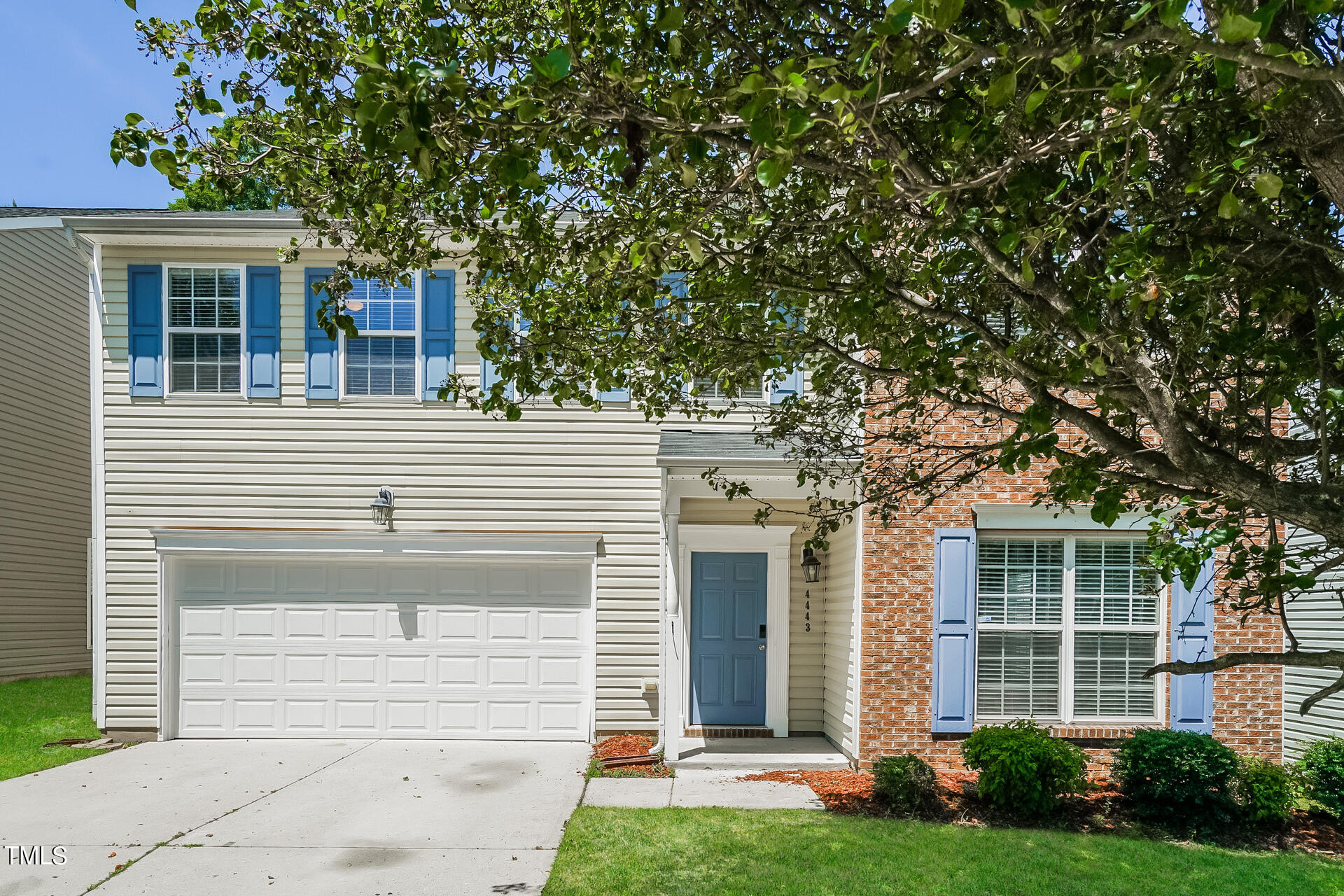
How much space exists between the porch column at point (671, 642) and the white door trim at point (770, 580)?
1442mm

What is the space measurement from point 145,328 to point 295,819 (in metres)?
6.00

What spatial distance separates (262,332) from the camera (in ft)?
34.2

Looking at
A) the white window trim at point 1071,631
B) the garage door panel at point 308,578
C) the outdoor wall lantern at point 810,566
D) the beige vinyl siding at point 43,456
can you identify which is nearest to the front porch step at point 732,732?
the outdoor wall lantern at point 810,566

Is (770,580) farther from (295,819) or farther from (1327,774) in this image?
(295,819)

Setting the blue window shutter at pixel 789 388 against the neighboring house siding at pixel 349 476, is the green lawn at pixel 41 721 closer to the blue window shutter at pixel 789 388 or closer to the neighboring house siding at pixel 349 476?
the neighboring house siding at pixel 349 476

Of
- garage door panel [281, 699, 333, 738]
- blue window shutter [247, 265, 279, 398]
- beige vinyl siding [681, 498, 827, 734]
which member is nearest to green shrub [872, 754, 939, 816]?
beige vinyl siding [681, 498, 827, 734]

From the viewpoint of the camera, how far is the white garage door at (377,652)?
34.4 ft

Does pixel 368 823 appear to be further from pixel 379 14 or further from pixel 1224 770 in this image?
pixel 1224 770

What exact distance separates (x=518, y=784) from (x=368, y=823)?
1.67 meters

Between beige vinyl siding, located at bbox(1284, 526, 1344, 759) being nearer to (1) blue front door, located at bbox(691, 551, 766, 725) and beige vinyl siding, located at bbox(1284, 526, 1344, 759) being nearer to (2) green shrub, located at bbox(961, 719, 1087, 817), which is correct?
(2) green shrub, located at bbox(961, 719, 1087, 817)

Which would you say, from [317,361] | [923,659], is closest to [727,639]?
[923,659]

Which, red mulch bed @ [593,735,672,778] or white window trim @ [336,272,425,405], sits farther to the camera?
white window trim @ [336,272,425,405]

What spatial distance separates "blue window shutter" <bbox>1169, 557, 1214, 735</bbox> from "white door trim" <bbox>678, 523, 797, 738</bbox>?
387 centimetres

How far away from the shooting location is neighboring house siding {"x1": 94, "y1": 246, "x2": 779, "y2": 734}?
34.1ft
